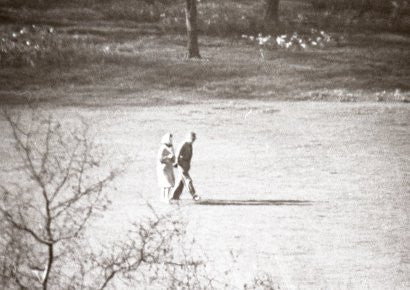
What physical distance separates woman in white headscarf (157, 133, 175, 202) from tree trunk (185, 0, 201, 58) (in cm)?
1555

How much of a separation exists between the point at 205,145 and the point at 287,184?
4.81 meters

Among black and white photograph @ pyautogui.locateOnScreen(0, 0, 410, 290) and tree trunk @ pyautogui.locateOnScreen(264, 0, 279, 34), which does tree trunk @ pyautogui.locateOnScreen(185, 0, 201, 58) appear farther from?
tree trunk @ pyautogui.locateOnScreen(264, 0, 279, 34)

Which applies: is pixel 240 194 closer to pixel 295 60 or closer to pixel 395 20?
pixel 295 60

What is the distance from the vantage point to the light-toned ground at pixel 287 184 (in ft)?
52.5

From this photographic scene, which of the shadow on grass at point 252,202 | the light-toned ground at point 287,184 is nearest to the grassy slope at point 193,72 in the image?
the light-toned ground at point 287,184

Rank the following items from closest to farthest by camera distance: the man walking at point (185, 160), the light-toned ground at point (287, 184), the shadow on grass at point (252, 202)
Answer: the light-toned ground at point (287, 184)
the man walking at point (185, 160)
the shadow on grass at point (252, 202)

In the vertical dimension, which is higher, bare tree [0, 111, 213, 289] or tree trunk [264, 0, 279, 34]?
tree trunk [264, 0, 279, 34]

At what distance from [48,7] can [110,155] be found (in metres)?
15.7

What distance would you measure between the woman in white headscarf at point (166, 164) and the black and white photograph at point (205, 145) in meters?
0.05

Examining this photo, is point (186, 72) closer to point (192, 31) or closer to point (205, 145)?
point (192, 31)

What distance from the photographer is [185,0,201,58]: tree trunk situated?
3342cm

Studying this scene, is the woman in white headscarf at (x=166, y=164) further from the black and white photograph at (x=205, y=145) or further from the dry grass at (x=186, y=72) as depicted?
the dry grass at (x=186, y=72)

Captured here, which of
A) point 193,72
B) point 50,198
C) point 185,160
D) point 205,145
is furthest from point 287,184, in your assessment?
point 193,72

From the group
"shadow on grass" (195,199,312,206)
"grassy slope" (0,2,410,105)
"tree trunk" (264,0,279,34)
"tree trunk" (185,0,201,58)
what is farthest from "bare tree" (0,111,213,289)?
"tree trunk" (264,0,279,34)
